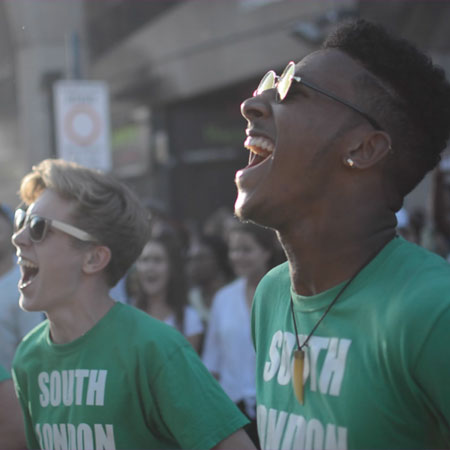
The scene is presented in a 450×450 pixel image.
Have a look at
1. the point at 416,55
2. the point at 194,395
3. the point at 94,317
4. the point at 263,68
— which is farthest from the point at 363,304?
the point at 263,68

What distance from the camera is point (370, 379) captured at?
5.87 feet

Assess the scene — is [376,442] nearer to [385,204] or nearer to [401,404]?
[401,404]

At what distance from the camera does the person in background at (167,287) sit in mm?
5581

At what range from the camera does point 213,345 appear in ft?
17.9

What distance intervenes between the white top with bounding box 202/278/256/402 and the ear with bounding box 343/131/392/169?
3.26 m

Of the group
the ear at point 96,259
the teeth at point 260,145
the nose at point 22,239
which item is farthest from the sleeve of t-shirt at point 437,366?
the nose at point 22,239

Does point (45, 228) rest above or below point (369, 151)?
below

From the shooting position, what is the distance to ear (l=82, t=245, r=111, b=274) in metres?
3.08

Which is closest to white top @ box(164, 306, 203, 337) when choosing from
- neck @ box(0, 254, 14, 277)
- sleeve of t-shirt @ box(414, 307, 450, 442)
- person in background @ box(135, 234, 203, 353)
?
person in background @ box(135, 234, 203, 353)

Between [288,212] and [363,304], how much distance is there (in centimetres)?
31

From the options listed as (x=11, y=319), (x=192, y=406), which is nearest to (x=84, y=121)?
(x=11, y=319)

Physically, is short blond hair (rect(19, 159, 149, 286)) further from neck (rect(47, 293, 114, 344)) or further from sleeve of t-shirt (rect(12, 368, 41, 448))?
sleeve of t-shirt (rect(12, 368, 41, 448))

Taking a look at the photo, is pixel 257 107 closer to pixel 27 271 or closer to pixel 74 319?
pixel 74 319

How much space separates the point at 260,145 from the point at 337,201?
0.25 metres
